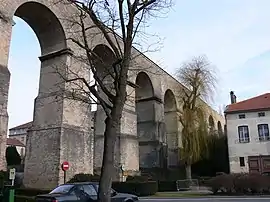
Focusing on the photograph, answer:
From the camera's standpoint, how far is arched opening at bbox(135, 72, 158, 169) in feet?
104

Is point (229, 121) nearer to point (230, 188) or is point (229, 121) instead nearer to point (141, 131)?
point (141, 131)

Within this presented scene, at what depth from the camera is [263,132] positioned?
32.7 meters

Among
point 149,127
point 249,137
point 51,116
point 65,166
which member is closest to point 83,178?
point 65,166

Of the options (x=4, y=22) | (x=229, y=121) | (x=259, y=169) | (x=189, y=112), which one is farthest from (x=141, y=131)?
(x=4, y=22)

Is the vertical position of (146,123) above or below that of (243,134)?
above

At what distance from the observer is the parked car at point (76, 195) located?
939cm

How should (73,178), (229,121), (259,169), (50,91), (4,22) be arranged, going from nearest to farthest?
1. (4,22)
2. (73,178)
3. (50,91)
4. (259,169)
5. (229,121)

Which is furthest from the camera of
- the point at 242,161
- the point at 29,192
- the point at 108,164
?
the point at 242,161

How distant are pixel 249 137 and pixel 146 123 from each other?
1076cm

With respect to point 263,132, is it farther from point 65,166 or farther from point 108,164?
point 108,164

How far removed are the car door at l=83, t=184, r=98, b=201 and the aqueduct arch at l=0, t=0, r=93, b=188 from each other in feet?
29.7

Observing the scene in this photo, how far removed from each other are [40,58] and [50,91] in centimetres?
283

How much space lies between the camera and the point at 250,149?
107 feet

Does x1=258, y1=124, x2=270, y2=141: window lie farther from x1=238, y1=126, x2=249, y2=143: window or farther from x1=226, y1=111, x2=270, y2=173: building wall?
x1=238, y1=126, x2=249, y2=143: window
